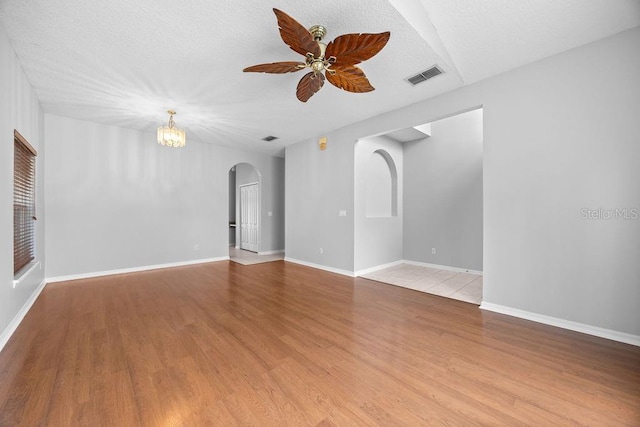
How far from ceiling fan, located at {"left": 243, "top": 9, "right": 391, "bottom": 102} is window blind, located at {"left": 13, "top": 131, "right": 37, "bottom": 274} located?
306 centimetres

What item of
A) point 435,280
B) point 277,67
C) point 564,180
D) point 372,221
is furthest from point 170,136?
point 564,180

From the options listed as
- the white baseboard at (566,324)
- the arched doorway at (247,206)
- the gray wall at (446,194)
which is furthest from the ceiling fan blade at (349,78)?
the arched doorway at (247,206)

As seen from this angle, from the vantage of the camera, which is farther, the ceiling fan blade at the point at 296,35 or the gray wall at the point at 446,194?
the gray wall at the point at 446,194

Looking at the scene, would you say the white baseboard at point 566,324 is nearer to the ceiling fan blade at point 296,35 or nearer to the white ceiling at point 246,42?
the white ceiling at point 246,42

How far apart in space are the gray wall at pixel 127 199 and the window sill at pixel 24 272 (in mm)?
1011

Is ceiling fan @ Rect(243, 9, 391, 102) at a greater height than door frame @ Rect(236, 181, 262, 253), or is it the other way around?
ceiling fan @ Rect(243, 9, 391, 102)

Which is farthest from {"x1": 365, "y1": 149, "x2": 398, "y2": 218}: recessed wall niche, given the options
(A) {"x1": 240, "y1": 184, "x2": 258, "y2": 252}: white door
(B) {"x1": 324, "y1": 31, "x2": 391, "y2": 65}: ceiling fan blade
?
(A) {"x1": 240, "y1": 184, "x2": 258, "y2": 252}: white door

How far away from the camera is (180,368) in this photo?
6.22ft

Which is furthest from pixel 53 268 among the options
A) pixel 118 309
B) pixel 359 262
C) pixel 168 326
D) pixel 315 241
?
pixel 359 262

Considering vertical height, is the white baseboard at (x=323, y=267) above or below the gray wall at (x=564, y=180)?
below

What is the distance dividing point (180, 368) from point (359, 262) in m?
3.43

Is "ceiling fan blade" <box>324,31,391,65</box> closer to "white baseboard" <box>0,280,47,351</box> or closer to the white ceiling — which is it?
the white ceiling

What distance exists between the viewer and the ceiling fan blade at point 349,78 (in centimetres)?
229

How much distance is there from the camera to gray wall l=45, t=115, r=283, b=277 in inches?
171
